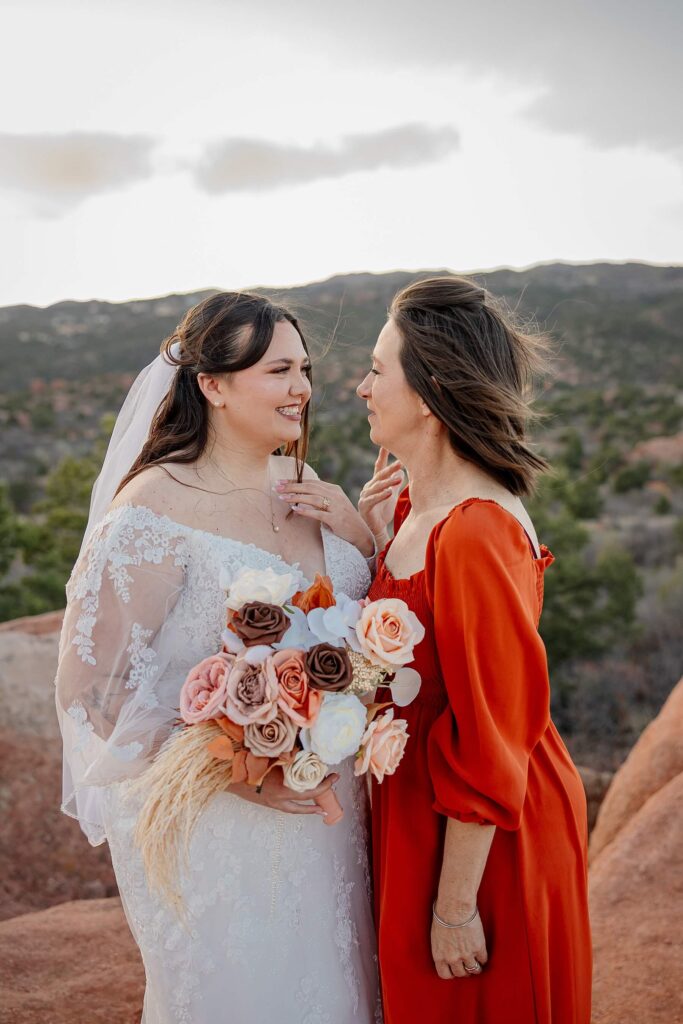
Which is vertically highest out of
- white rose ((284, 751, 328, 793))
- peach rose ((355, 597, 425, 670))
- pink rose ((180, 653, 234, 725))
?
peach rose ((355, 597, 425, 670))

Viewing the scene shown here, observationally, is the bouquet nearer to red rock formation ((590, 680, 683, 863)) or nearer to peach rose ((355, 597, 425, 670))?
peach rose ((355, 597, 425, 670))

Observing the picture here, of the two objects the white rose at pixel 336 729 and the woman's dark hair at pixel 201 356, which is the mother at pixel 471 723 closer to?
the white rose at pixel 336 729

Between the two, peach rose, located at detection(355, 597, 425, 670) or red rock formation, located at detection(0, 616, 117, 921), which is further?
red rock formation, located at detection(0, 616, 117, 921)

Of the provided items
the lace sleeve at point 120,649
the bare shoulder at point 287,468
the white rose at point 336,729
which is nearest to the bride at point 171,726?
the lace sleeve at point 120,649

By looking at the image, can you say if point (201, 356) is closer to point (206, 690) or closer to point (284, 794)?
point (206, 690)

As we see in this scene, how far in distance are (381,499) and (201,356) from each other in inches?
37.1

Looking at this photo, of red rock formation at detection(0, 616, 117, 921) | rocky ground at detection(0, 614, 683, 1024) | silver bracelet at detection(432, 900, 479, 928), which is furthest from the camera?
red rock formation at detection(0, 616, 117, 921)

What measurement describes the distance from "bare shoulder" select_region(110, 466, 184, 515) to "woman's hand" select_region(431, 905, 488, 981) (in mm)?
1490

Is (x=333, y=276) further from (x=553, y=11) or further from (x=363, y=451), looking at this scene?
(x=553, y=11)

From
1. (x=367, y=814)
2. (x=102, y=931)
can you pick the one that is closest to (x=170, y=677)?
(x=367, y=814)

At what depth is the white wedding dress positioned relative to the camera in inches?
106

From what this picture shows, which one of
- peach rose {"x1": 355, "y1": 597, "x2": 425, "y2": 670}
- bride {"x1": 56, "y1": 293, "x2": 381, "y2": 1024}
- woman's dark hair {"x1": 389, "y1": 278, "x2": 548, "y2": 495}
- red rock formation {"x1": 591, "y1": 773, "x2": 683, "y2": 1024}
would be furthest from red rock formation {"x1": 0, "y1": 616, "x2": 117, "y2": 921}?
woman's dark hair {"x1": 389, "y1": 278, "x2": 548, "y2": 495}

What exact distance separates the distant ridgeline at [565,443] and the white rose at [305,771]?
4.59 ft

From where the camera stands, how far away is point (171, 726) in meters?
2.69
